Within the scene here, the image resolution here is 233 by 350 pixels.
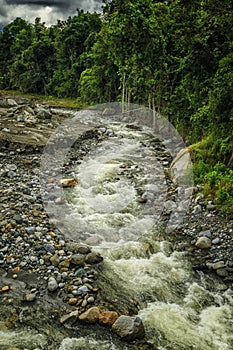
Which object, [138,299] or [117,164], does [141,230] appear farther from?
[117,164]

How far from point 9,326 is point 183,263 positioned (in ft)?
12.1

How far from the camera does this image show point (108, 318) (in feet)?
16.1

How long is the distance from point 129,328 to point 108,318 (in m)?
0.40

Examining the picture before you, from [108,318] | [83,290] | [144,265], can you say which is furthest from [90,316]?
[144,265]

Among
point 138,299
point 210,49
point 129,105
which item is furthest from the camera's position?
point 129,105

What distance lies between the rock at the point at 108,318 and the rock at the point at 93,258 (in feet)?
4.85

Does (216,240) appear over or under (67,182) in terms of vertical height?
under

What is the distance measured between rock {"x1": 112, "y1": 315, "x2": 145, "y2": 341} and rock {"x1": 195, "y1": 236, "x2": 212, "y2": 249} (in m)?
2.80

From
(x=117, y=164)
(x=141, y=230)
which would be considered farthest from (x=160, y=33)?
(x=141, y=230)

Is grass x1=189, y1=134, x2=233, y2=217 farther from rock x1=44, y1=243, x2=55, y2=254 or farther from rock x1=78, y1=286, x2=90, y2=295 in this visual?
rock x1=44, y1=243, x2=55, y2=254

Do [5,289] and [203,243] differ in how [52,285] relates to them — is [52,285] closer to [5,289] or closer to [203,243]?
[5,289]

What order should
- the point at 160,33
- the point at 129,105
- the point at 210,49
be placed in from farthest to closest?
the point at 129,105 < the point at 160,33 < the point at 210,49

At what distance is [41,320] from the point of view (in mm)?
4902

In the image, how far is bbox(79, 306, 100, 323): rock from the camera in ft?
16.0
